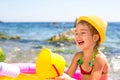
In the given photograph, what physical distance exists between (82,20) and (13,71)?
0.61 meters

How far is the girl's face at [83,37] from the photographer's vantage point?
2.36 metres

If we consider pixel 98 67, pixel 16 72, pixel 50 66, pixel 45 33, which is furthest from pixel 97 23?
pixel 45 33

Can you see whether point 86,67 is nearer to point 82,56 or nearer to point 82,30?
point 82,56

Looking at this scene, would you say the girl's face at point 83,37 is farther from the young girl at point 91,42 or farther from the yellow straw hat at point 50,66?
the yellow straw hat at point 50,66

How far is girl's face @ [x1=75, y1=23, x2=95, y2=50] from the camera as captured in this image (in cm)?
236

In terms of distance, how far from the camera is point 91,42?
2.38m

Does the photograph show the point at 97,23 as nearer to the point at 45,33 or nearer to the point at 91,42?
the point at 91,42

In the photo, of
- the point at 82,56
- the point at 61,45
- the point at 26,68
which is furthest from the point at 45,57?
the point at 61,45

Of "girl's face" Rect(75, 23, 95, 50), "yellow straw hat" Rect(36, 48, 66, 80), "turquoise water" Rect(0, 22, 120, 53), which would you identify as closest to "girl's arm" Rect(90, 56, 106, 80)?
"girl's face" Rect(75, 23, 95, 50)

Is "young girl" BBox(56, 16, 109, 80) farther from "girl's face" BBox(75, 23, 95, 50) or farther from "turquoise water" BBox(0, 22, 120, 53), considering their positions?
"turquoise water" BBox(0, 22, 120, 53)

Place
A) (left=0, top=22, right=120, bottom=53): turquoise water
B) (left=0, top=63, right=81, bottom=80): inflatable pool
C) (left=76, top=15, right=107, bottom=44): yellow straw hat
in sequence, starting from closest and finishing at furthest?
1. (left=0, top=63, right=81, bottom=80): inflatable pool
2. (left=76, top=15, right=107, bottom=44): yellow straw hat
3. (left=0, top=22, right=120, bottom=53): turquoise water

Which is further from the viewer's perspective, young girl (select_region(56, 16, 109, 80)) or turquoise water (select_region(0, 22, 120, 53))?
turquoise water (select_region(0, 22, 120, 53))

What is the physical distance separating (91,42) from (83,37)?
0.25ft

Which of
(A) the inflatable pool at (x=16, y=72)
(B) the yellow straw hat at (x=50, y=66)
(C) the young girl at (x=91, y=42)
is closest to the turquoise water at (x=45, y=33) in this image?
(A) the inflatable pool at (x=16, y=72)
